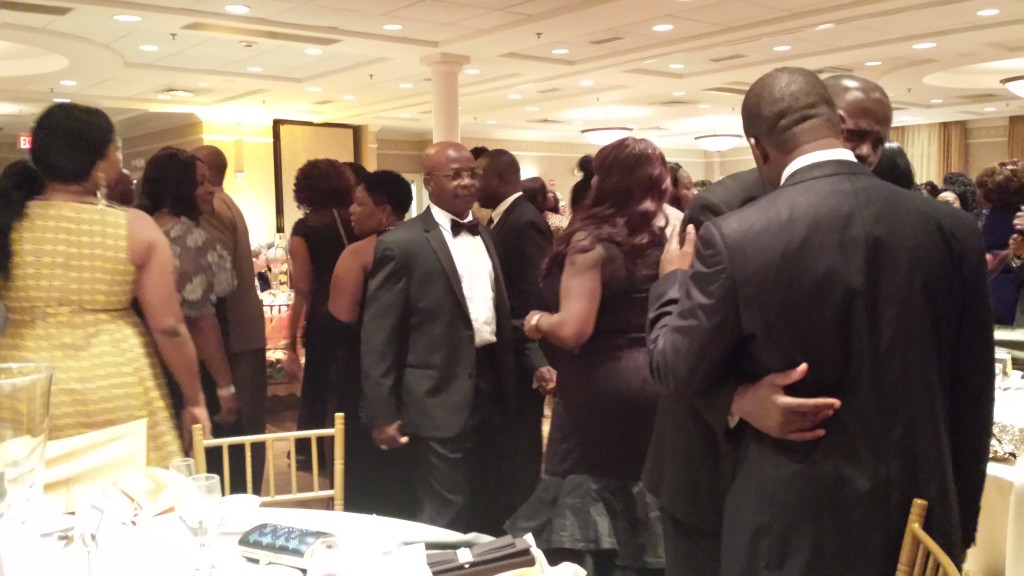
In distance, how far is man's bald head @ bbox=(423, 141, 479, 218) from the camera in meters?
2.81

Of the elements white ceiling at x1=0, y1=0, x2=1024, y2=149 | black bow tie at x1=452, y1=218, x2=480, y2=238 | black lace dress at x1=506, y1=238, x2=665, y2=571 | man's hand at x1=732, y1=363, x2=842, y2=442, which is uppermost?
white ceiling at x1=0, y1=0, x2=1024, y2=149

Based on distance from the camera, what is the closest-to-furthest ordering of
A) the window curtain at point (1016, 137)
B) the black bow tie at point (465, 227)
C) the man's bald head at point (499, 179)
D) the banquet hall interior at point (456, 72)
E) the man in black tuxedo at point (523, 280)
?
the black bow tie at point (465, 227) → the man in black tuxedo at point (523, 280) → the man's bald head at point (499, 179) → the banquet hall interior at point (456, 72) → the window curtain at point (1016, 137)

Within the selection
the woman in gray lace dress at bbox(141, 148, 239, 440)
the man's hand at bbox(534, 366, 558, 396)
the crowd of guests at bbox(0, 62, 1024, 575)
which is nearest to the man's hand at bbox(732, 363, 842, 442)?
the crowd of guests at bbox(0, 62, 1024, 575)

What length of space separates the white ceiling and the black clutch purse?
5575mm

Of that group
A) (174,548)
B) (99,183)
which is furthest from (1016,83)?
(174,548)

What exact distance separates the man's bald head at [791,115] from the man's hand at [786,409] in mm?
371

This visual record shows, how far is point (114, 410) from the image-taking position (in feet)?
7.58

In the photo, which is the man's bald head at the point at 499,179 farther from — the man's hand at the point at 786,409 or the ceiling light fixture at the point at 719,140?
the ceiling light fixture at the point at 719,140

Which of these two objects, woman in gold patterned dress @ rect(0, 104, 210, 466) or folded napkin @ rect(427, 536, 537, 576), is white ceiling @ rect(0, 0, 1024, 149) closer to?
woman in gold patterned dress @ rect(0, 104, 210, 466)

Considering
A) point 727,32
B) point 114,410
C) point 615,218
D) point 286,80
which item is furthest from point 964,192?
point 286,80

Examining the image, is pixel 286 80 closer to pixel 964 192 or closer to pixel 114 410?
pixel 964 192

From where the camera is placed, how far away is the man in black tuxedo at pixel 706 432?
5.52ft

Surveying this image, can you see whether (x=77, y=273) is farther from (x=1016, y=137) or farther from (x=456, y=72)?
(x=1016, y=137)

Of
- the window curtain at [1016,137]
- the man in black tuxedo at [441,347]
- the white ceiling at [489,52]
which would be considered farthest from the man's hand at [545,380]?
the window curtain at [1016,137]
